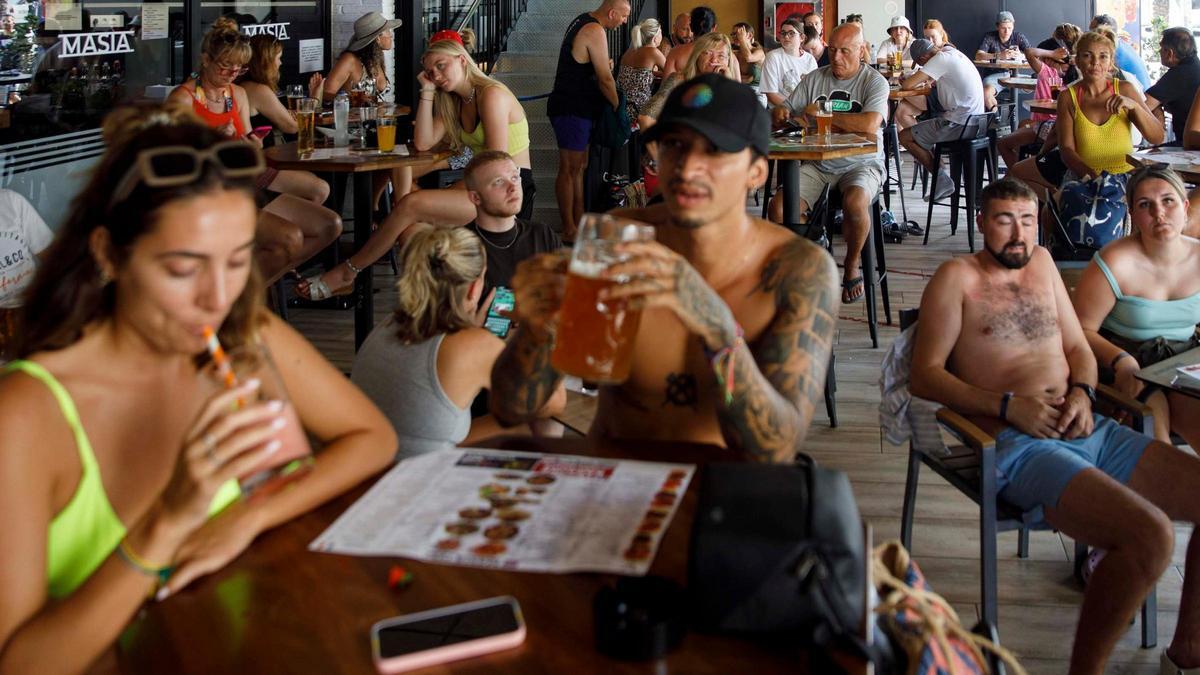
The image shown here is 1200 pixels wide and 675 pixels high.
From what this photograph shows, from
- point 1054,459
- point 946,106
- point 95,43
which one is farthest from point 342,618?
point 946,106

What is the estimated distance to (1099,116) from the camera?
6.66m

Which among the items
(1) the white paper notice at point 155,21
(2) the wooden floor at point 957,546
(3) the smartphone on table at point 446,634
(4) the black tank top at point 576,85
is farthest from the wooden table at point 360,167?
(3) the smartphone on table at point 446,634

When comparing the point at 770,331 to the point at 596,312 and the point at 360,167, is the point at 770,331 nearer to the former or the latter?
the point at 596,312

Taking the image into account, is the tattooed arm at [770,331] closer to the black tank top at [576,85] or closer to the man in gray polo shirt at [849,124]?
the man in gray polo shirt at [849,124]

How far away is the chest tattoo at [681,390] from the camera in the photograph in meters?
2.21

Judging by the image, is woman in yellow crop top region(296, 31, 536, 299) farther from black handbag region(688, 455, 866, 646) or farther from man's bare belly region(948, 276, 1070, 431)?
black handbag region(688, 455, 866, 646)

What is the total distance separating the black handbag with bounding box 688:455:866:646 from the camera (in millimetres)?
1257

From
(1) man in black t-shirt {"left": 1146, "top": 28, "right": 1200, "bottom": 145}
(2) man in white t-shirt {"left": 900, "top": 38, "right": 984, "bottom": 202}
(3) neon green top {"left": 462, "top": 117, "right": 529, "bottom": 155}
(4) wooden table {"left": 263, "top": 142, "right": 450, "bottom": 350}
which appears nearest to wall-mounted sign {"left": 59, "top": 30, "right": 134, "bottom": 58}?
(4) wooden table {"left": 263, "top": 142, "right": 450, "bottom": 350}

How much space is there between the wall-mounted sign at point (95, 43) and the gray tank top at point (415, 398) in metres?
3.51

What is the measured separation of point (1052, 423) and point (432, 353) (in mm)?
1541

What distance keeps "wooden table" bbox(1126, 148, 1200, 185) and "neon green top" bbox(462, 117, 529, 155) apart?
292cm

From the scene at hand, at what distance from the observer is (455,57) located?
19.1 ft

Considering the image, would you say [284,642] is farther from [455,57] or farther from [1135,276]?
[455,57]

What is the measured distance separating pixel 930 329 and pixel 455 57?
11.0ft
